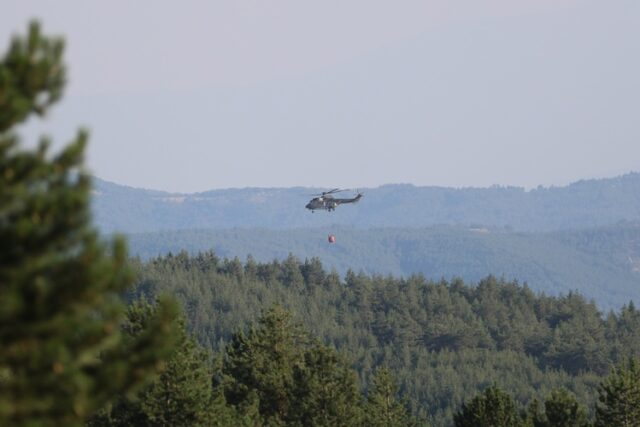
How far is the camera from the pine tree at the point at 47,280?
16453 millimetres

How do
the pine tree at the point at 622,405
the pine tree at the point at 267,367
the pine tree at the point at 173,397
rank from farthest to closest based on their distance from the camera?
the pine tree at the point at 267,367 → the pine tree at the point at 622,405 → the pine tree at the point at 173,397

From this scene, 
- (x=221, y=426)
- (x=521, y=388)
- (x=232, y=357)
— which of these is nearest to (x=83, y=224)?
(x=221, y=426)

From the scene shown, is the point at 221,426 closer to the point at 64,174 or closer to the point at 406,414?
the point at 406,414

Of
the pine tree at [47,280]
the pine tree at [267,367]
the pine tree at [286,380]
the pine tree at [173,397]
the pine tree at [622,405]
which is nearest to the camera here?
the pine tree at [47,280]

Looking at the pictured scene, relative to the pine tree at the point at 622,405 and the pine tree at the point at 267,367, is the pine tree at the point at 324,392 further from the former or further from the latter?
the pine tree at the point at 622,405

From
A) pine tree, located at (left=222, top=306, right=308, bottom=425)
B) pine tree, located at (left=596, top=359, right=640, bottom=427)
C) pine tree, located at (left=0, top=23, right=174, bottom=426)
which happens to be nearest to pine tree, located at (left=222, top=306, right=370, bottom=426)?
pine tree, located at (left=222, top=306, right=308, bottom=425)

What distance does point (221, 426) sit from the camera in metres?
59.4

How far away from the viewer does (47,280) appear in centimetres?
1670

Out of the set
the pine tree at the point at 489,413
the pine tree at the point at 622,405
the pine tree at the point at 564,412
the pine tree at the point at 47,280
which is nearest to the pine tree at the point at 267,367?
the pine tree at the point at 489,413

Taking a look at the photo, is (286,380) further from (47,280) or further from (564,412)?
(47,280)

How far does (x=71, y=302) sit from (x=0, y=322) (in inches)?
35.4

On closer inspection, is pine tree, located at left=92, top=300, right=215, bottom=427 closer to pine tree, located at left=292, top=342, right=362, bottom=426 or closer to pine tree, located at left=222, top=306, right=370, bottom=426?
pine tree, located at left=222, top=306, right=370, bottom=426

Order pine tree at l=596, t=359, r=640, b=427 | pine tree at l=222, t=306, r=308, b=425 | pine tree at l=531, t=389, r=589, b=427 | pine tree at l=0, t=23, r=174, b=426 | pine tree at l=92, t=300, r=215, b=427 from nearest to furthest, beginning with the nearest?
pine tree at l=0, t=23, r=174, b=426 → pine tree at l=92, t=300, r=215, b=427 → pine tree at l=531, t=389, r=589, b=427 → pine tree at l=596, t=359, r=640, b=427 → pine tree at l=222, t=306, r=308, b=425

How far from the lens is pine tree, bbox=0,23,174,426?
16453mm
